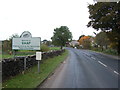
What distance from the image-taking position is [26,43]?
51.0ft

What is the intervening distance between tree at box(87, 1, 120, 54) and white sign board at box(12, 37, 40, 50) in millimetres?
23299

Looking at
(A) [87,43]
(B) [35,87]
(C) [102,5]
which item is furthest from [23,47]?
(A) [87,43]

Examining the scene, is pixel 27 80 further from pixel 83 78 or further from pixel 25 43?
pixel 25 43

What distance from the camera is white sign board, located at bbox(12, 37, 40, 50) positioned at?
15.5m

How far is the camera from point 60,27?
91500 millimetres

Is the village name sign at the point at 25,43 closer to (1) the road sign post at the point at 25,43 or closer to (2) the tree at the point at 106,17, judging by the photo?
(1) the road sign post at the point at 25,43

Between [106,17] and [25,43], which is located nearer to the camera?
[25,43]

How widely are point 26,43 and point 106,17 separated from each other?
2404cm

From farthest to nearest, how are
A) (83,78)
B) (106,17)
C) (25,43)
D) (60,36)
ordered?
(60,36) → (106,17) → (25,43) → (83,78)

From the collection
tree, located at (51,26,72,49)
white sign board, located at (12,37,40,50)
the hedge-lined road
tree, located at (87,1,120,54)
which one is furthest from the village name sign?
tree, located at (51,26,72,49)

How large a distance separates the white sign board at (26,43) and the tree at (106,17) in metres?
23.3

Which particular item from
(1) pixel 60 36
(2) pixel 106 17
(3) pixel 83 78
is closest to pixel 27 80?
(3) pixel 83 78

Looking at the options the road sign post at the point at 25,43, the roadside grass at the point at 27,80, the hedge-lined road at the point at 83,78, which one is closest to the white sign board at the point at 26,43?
Result: the road sign post at the point at 25,43

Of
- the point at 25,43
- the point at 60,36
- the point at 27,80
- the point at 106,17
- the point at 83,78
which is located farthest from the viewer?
the point at 60,36
